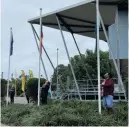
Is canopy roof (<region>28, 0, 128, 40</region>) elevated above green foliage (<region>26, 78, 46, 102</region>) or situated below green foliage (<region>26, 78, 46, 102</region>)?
above

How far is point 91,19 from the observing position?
30.3 m

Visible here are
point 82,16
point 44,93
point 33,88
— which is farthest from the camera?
point 82,16

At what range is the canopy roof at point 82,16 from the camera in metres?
24.6

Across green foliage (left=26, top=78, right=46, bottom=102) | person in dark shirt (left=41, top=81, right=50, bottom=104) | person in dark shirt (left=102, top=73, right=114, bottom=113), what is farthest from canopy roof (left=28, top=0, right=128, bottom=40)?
person in dark shirt (left=102, top=73, right=114, bottom=113)

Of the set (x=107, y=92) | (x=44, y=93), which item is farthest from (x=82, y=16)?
(x=107, y=92)

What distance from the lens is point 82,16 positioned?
28.9m

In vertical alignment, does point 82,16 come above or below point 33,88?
above

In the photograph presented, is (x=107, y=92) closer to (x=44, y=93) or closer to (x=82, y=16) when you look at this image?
(x=44, y=93)

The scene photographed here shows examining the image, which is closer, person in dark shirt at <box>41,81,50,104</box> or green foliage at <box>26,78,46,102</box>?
person in dark shirt at <box>41,81,50,104</box>

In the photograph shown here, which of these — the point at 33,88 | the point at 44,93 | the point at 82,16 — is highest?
the point at 82,16

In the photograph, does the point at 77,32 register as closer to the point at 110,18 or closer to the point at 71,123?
the point at 110,18

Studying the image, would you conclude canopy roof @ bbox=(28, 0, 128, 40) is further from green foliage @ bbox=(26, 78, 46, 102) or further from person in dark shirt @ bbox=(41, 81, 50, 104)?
person in dark shirt @ bbox=(41, 81, 50, 104)

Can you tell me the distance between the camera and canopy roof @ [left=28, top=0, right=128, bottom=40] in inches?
968

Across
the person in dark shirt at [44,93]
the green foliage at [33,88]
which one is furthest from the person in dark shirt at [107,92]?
the green foliage at [33,88]
